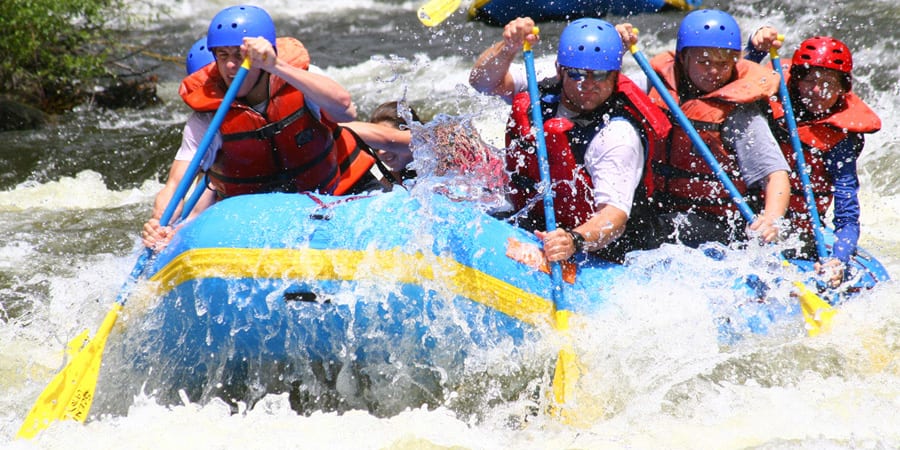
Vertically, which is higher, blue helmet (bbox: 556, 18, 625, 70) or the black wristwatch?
blue helmet (bbox: 556, 18, 625, 70)

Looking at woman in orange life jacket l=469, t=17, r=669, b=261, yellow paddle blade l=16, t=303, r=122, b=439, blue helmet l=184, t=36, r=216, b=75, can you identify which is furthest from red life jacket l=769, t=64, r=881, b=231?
yellow paddle blade l=16, t=303, r=122, b=439

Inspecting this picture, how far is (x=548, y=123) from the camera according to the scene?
406 cm

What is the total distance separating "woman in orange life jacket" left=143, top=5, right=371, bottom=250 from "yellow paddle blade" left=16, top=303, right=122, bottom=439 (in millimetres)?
474

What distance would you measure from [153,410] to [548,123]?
78.9 inches

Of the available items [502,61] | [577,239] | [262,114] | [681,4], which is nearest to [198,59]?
[262,114]

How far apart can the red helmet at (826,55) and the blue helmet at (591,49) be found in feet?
3.97

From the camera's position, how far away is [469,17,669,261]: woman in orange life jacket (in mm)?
3879

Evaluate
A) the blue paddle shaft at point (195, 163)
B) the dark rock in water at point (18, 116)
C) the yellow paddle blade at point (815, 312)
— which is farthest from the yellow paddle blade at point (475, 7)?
the yellow paddle blade at point (815, 312)

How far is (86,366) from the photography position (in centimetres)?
388

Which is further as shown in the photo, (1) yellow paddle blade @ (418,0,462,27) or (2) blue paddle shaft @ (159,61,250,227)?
(1) yellow paddle blade @ (418,0,462,27)

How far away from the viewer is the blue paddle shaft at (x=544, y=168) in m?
3.87

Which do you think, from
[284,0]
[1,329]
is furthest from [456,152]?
[284,0]

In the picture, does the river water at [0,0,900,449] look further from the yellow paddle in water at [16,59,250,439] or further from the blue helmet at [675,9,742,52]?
the blue helmet at [675,9,742,52]

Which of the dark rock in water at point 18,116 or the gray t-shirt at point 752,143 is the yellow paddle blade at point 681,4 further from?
the gray t-shirt at point 752,143
